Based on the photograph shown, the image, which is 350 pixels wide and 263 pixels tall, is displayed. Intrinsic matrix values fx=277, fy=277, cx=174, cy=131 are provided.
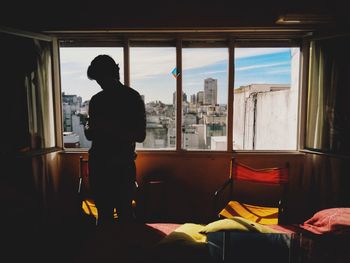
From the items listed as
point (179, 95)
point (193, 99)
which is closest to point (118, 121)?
point (179, 95)

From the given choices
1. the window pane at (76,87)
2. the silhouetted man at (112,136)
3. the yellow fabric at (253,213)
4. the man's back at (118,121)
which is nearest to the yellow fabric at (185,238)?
the silhouetted man at (112,136)

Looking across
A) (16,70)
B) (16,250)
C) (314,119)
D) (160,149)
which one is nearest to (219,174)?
(160,149)

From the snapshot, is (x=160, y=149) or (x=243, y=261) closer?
(x=243, y=261)

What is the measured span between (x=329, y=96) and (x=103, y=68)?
244cm

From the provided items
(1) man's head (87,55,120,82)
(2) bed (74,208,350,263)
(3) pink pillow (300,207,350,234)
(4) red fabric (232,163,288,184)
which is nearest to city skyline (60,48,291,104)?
(4) red fabric (232,163,288,184)

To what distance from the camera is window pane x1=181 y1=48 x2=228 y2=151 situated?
338 cm

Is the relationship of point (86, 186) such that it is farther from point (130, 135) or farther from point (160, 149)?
point (130, 135)

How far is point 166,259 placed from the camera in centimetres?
148

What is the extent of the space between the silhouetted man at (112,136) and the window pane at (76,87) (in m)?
1.28

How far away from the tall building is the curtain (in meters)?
1.09

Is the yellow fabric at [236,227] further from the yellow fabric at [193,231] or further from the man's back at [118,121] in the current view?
the man's back at [118,121]

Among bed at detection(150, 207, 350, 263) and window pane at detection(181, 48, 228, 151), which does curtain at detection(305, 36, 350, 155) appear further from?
bed at detection(150, 207, 350, 263)

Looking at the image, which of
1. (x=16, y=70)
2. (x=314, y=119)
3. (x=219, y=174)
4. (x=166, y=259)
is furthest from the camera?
(x=219, y=174)

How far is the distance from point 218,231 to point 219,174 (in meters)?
1.60
